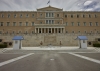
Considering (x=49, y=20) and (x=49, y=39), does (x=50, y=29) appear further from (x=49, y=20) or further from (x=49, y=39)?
(x=49, y=39)

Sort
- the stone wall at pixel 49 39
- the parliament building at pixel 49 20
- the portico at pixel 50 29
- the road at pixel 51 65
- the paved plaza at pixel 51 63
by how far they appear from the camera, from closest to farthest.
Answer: the road at pixel 51 65, the paved plaza at pixel 51 63, the stone wall at pixel 49 39, the portico at pixel 50 29, the parliament building at pixel 49 20

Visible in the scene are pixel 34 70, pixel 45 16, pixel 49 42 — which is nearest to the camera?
pixel 34 70

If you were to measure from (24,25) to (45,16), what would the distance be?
47.1 ft

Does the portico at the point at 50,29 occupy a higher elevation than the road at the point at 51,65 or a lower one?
higher

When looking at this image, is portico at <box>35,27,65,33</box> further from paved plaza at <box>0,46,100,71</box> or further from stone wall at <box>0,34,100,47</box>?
paved plaza at <box>0,46,100,71</box>

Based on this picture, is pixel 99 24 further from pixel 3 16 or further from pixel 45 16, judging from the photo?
pixel 3 16

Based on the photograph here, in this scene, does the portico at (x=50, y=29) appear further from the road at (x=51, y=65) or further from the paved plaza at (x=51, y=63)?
the road at (x=51, y=65)

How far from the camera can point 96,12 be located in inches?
1975

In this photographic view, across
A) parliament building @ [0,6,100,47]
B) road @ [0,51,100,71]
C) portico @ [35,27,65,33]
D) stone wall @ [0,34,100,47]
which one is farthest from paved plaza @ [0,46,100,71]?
parliament building @ [0,6,100,47]

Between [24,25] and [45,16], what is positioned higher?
[45,16]

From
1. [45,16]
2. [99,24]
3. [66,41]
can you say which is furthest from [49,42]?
[99,24]

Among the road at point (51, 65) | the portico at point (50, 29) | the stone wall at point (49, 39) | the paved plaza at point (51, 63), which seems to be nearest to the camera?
the road at point (51, 65)

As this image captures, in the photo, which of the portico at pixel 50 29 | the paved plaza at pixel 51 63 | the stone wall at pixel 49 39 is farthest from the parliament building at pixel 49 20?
the paved plaza at pixel 51 63

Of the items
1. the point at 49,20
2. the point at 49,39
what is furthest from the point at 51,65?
the point at 49,20
